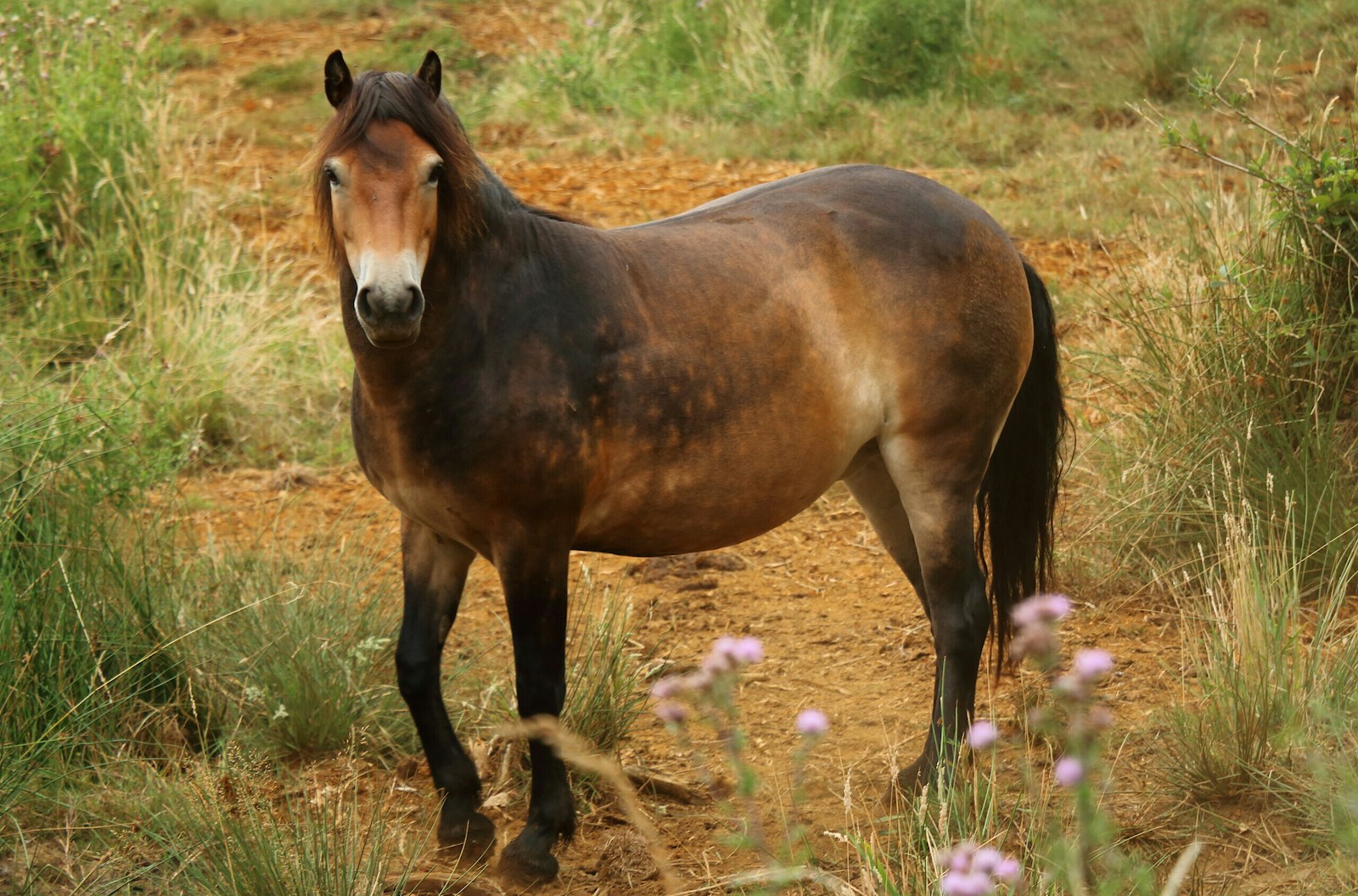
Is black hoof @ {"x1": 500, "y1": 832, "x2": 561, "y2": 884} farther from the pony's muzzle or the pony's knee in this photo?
the pony's muzzle

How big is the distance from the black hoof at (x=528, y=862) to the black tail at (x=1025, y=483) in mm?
1522

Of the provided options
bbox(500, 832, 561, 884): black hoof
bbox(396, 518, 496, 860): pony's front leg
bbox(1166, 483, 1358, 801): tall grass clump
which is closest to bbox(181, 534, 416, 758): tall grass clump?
bbox(396, 518, 496, 860): pony's front leg

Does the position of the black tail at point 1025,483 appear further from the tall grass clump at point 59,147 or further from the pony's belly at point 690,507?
the tall grass clump at point 59,147

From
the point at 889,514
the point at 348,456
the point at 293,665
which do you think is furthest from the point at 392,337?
the point at 348,456

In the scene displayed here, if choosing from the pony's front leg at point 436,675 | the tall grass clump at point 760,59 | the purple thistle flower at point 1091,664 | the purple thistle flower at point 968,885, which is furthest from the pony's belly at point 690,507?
the tall grass clump at point 760,59

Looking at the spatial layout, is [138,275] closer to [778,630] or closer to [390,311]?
[778,630]

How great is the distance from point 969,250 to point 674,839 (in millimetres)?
1775

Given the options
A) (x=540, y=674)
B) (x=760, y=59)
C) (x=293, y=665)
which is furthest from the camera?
(x=760, y=59)

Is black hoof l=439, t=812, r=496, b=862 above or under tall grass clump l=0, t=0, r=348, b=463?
under

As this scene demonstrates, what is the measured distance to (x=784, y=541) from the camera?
18.5 ft

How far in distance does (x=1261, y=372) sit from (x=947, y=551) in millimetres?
1506

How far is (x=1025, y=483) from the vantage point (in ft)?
13.6

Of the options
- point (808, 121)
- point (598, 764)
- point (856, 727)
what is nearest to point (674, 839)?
point (856, 727)

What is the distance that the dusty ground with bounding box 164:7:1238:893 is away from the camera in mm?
3707
